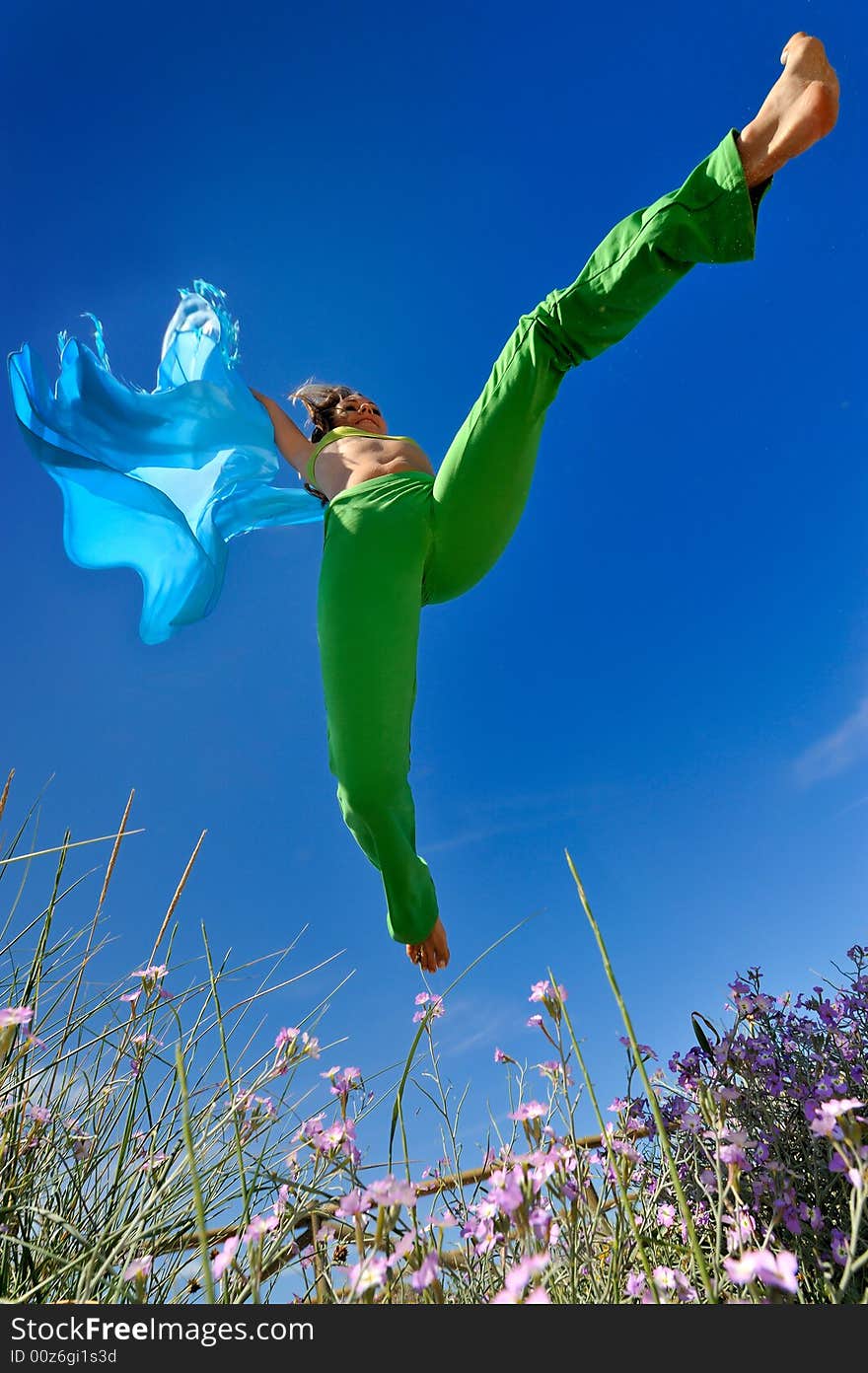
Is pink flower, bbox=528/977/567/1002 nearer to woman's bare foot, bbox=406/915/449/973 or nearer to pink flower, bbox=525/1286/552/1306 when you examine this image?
pink flower, bbox=525/1286/552/1306

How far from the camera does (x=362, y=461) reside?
2.56m

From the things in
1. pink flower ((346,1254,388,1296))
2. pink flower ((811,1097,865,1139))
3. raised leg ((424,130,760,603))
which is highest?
raised leg ((424,130,760,603))

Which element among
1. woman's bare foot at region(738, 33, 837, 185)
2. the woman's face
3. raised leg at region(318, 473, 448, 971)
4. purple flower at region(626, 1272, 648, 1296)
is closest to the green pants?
raised leg at region(318, 473, 448, 971)

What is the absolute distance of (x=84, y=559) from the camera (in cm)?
277

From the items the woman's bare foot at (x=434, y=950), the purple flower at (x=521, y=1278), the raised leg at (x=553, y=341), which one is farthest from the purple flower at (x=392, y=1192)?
the raised leg at (x=553, y=341)

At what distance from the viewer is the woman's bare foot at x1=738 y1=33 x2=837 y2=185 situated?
5.35 feet

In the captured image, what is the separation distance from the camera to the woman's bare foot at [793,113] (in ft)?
5.35

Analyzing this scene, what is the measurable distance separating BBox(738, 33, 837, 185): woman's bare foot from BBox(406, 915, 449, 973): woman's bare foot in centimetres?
200

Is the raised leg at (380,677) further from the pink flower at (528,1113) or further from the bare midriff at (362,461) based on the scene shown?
the pink flower at (528,1113)

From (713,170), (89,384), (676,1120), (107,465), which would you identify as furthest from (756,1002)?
(89,384)

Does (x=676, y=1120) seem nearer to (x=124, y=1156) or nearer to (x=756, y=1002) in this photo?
(x=756, y=1002)

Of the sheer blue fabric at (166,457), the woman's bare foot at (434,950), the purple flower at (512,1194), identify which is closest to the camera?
the purple flower at (512,1194)

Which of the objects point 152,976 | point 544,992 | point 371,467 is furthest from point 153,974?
point 371,467

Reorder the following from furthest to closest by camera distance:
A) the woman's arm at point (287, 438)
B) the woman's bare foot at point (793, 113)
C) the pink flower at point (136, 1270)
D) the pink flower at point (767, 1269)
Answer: the woman's arm at point (287, 438) → the woman's bare foot at point (793, 113) → the pink flower at point (136, 1270) → the pink flower at point (767, 1269)
